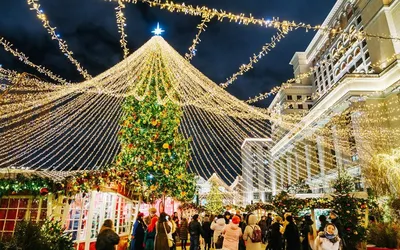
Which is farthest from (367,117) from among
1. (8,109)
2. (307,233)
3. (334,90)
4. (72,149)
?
(8,109)

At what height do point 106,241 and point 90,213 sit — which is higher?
point 90,213

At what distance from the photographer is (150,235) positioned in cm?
683

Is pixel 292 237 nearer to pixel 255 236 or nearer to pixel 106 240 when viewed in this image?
pixel 255 236

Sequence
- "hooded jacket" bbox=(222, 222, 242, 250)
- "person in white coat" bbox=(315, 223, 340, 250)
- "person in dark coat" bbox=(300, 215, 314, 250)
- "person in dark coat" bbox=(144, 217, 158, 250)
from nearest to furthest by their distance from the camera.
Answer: "person in white coat" bbox=(315, 223, 340, 250), "hooded jacket" bbox=(222, 222, 242, 250), "person in dark coat" bbox=(144, 217, 158, 250), "person in dark coat" bbox=(300, 215, 314, 250)

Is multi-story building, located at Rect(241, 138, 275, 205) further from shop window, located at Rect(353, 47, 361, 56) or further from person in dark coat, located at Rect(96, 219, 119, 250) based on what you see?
person in dark coat, located at Rect(96, 219, 119, 250)

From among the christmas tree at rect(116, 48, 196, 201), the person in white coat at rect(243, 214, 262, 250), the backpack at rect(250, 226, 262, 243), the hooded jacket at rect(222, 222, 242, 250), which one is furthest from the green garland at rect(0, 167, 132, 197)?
the christmas tree at rect(116, 48, 196, 201)

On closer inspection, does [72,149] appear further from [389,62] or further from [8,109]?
[389,62]

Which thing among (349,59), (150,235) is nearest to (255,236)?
(150,235)

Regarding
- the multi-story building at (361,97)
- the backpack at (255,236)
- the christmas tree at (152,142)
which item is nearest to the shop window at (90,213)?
the christmas tree at (152,142)

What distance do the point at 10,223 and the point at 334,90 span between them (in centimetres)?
2876

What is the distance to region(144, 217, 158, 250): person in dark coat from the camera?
6673 mm

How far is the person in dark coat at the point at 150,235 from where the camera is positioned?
6.67 metres

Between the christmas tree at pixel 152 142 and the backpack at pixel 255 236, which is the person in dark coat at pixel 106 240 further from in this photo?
the christmas tree at pixel 152 142

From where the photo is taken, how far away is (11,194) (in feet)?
22.7
